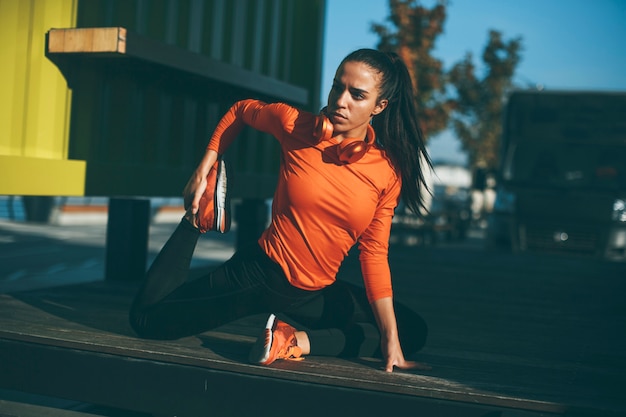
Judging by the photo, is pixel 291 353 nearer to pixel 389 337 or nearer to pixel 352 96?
pixel 389 337

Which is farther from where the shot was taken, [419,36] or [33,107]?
[419,36]

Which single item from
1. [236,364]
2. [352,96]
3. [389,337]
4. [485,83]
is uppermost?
[485,83]

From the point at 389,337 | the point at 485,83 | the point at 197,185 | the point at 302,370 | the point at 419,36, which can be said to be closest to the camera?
the point at 302,370

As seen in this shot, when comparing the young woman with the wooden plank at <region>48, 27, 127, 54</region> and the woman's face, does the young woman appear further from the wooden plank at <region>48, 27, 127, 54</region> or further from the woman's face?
the wooden plank at <region>48, 27, 127, 54</region>

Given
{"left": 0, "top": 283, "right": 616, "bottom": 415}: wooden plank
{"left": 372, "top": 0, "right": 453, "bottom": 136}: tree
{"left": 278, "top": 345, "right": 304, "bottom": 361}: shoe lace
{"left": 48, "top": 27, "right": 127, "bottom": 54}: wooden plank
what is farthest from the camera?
{"left": 372, "top": 0, "right": 453, "bottom": 136}: tree

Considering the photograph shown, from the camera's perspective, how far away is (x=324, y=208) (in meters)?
3.29

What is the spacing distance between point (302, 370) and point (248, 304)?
1.33ft

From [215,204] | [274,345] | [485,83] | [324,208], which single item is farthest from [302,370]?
[485,83]

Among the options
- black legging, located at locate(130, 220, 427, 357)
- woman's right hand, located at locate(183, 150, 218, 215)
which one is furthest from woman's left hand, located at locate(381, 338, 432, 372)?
woman's right hand, located at locate(183, 150, 218, 215)

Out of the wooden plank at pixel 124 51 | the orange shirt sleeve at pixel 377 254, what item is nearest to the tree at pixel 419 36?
the wooden plank at pixel 124 51

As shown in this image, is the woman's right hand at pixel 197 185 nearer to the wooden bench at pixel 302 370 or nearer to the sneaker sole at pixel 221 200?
the sneaker sole at pixel 221 200

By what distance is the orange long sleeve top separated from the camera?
3283 mm

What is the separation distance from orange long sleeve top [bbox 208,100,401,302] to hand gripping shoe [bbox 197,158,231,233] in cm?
19

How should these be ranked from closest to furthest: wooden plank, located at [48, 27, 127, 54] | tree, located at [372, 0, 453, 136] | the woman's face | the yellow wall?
the woman's face, the yellow wall, wooden plank, located at [48, 27, 127, 54], tree, located at [372, 0, 453, 136]
